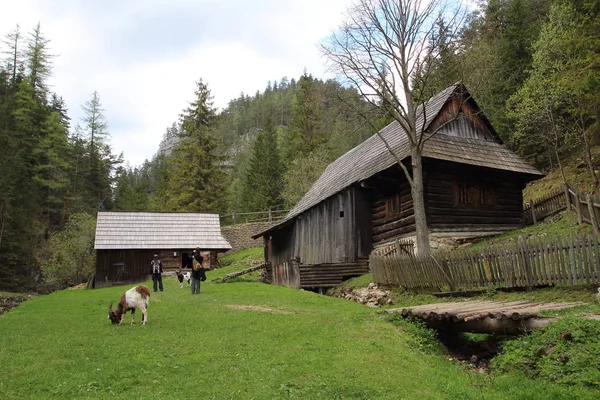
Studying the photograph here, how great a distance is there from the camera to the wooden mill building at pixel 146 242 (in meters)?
34.1

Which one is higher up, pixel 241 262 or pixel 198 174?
pixel 198 174

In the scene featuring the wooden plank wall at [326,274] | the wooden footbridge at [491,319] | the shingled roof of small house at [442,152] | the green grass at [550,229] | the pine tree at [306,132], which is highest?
the pine tree at [306,132]

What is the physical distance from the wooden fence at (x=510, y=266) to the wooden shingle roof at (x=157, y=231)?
24678 millimetres

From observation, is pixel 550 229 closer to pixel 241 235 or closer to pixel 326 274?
pixel 326 274

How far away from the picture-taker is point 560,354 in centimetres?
638

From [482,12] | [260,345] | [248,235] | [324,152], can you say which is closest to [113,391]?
[260,345]

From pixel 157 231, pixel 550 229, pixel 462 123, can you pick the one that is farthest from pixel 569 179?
pixel 157 231

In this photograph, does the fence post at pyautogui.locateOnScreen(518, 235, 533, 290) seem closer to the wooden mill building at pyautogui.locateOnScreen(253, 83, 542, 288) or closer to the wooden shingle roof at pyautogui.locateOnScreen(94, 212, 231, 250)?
the wooden mill building at pyautogui.locateOnScreen(253, 83, 542, 288)

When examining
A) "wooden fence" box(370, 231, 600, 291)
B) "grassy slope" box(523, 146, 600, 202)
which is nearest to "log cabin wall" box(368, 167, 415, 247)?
"wooden fence" box(370, 231, 600, 291)

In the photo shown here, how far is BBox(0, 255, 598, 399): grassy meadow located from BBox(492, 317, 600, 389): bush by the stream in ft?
0.82

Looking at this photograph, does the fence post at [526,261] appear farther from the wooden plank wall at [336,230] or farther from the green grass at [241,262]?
the green grass at [241,262]

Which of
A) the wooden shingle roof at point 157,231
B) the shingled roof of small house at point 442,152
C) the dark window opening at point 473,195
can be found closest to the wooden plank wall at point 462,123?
the shingled roof of small house at point 442,152

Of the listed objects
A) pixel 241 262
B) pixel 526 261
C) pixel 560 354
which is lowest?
pixel 560 354

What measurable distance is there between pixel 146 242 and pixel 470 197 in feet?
83.0
